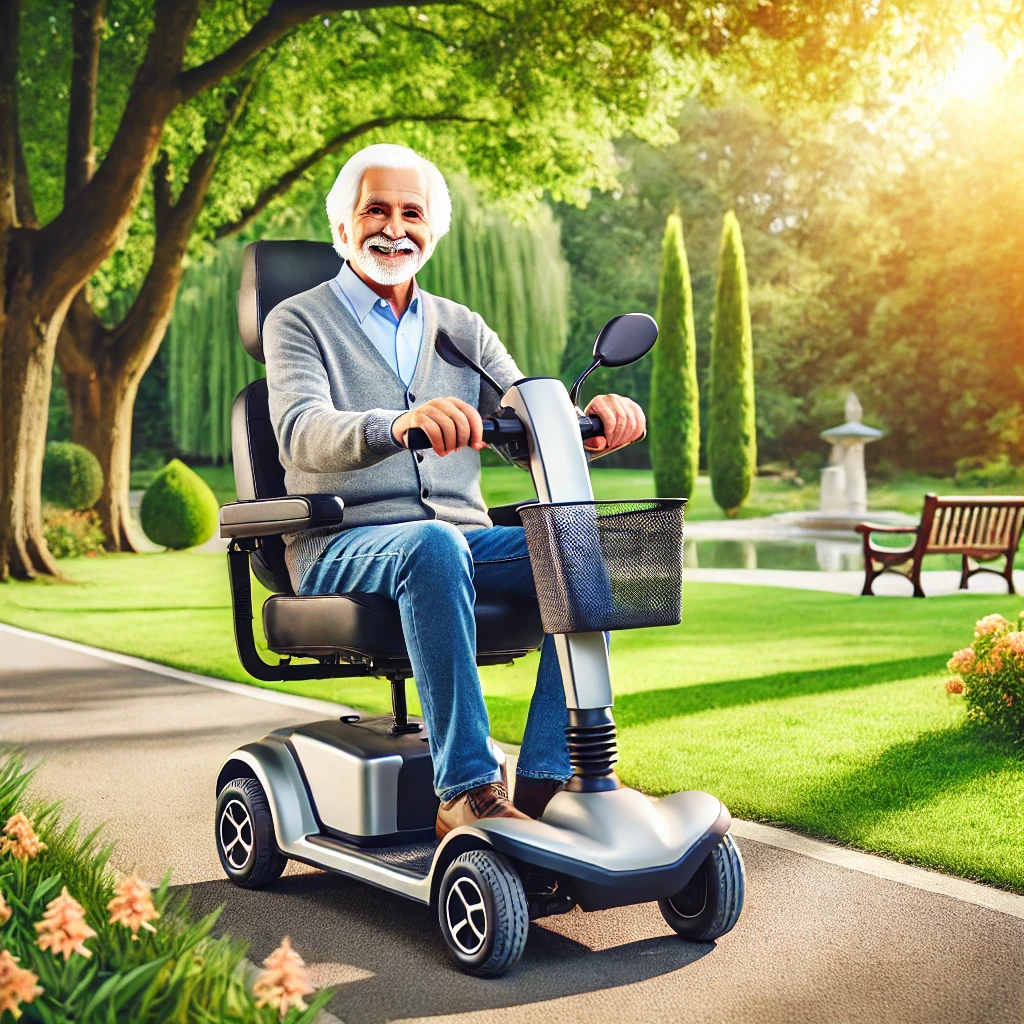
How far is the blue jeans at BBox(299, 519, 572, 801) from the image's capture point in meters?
2.79

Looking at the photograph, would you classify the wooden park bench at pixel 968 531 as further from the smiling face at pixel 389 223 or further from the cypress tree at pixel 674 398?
the cypress tree at pixel 674 398

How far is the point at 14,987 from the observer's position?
6.28 ft

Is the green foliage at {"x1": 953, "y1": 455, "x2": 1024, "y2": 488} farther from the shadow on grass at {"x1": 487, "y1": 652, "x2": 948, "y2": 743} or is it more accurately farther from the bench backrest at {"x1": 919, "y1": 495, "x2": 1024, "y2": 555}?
the shadow on grass at {"x1": 487, "y1": 652, "x2": 948, "y2": 743}

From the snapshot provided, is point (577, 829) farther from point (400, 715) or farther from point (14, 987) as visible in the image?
point (14, 987)

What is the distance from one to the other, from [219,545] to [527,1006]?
19110 mm

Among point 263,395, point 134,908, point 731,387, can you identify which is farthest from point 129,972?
point 731,387

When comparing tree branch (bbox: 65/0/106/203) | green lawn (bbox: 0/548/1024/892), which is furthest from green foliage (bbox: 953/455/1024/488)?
tree branch (bbox: 65/0/106/203)

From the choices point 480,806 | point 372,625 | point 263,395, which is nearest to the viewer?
point 480,806

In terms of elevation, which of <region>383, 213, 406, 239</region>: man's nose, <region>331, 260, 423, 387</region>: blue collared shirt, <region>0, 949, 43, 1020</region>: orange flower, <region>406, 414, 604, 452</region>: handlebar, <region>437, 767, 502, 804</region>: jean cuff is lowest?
<region>0, 949, 43, 1020</region>: orange flower

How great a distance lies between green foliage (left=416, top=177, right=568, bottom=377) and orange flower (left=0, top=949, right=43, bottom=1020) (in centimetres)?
2052

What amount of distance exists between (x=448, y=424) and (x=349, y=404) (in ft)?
2.37

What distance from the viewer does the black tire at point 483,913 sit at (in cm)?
260

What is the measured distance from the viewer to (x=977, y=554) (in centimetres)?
1159

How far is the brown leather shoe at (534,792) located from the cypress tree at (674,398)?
2177 centimetres
